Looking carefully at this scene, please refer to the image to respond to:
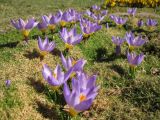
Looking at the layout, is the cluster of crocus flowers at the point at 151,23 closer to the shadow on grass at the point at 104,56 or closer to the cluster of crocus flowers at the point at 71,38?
the shadow on grass at the point at 104,56

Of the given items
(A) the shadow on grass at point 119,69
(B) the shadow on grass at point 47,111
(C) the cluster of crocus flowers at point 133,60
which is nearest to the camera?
(B) the shadow on grass at point 47,111

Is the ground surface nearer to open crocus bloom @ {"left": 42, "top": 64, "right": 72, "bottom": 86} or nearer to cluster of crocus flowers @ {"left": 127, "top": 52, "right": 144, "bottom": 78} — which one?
cluster of crocus flowers @ {"left": 127, "top": 52, "right": 144, "bottom": 78}

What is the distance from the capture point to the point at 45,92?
154 inches

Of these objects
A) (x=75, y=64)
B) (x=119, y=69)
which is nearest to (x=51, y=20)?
(x=119, y=69)

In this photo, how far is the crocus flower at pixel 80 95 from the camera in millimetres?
2855

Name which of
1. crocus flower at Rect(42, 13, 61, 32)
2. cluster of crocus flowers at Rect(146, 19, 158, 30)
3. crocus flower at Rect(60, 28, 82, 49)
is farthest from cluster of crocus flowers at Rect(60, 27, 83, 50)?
cluster of crocus flowers at Rect(146, 19, 158, 30)

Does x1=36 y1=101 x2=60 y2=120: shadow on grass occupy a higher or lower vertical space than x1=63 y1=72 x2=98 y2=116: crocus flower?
lower

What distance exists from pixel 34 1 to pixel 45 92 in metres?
9.96

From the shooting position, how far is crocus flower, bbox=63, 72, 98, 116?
9.37ft

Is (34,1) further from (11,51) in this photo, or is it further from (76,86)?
(76,86)

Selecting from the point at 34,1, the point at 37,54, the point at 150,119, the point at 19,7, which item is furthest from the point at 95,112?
the point at 34,1

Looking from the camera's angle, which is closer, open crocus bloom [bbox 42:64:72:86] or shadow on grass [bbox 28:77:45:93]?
open crocus bloom [bbox 42:64:72:86]

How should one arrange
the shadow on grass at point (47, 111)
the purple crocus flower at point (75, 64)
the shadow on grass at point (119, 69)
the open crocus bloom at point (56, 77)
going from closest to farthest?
the open crocus bloom at point (56, 77), the shadow on grass at point (47, 111), the purple crocus flower at point (75, 64), the shadow on grass at point (119, 69)

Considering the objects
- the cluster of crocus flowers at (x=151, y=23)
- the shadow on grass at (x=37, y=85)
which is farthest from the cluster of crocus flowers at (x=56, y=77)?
the cluster of crocus flowers at (x=151, y=23)
